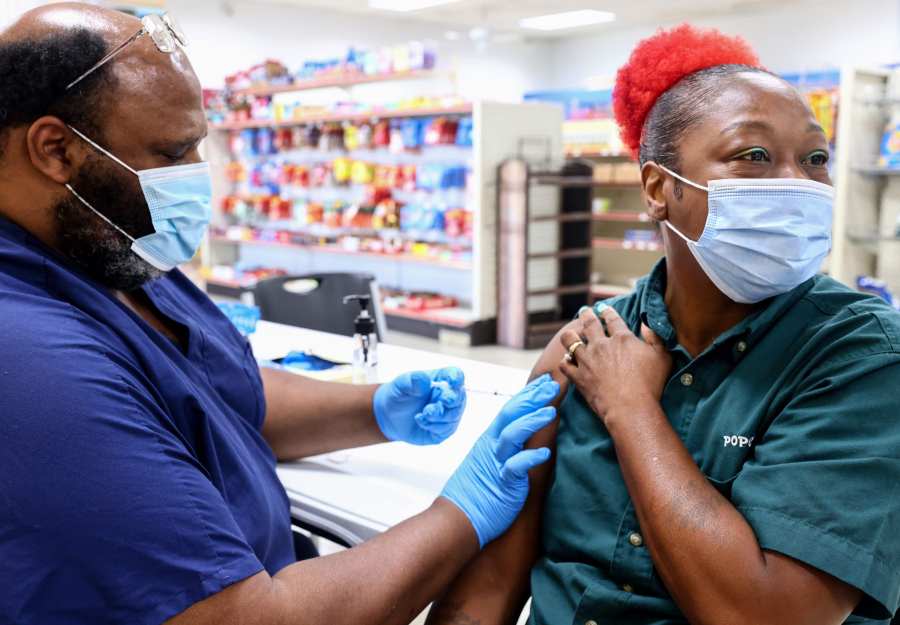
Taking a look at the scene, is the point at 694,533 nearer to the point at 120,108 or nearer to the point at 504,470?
the point at 504,470

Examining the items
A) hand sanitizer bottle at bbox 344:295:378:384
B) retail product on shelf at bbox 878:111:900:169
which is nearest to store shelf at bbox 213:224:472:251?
retail product on shelf at bbox 878:111:900:169

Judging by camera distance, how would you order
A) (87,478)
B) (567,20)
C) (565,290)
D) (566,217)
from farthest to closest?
(567,20)
(565,290)
(566,217)
(87,478)

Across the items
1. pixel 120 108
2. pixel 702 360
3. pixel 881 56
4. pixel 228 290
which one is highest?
pixel 881 56

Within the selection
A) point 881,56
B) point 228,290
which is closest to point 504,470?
point 228,290

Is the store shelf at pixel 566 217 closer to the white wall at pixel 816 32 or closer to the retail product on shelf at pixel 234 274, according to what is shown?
the retail product on shelf at pixel 234 274

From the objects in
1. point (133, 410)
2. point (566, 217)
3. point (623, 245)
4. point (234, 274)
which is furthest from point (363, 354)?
point (234, 274)

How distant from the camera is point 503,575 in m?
1.36

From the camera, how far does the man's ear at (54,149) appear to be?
3.81 ft

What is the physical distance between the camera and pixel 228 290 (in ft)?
31.1

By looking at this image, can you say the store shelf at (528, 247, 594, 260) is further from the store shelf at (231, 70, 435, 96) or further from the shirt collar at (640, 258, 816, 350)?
the shirt collar at (640, 258, 816, 350)

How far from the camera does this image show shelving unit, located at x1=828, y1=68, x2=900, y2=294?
Answer: 564cm

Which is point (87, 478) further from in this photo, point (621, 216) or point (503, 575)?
point (621, 216)

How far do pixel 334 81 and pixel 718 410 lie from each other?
277 inches

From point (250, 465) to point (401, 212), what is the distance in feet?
19.8
